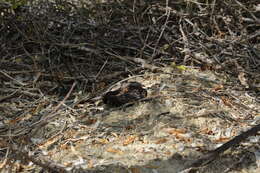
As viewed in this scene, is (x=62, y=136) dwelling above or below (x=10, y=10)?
below

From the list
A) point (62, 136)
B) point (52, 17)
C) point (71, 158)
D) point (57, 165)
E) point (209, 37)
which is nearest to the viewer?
point (57, 165)

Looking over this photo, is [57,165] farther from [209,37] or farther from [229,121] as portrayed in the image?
[209,37]

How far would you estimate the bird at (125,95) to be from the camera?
9.70 feet

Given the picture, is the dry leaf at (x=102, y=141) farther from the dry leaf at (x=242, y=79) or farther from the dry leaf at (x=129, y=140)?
the dry leaf at (x=242, y=79)

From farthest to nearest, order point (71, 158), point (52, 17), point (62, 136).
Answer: point (52, 17) → point (62, 136) → point (71, 158)

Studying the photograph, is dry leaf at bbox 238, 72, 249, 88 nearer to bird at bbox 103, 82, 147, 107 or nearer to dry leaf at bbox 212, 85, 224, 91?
dry leaf at bbox 212, 85, 224, 91

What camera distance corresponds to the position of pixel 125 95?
116 inches

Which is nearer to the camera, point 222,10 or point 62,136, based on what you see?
point 62,136

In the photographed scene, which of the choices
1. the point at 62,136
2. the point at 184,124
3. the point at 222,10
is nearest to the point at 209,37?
the point at 222,10

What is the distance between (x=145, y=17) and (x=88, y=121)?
169cm

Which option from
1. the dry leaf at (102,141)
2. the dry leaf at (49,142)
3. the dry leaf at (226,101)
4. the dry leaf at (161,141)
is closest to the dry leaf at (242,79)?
the dry leaf at (226,101)

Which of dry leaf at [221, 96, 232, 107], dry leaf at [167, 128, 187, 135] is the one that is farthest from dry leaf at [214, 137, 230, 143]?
dry leaf at [221, 96, 232, 107]

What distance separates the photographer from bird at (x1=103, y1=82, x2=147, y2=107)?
9.70ft

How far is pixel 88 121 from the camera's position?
9.32 ft
